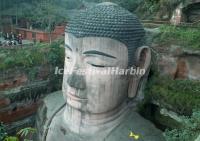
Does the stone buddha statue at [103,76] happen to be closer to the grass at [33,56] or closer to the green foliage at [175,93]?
the green foliage at [175,93]

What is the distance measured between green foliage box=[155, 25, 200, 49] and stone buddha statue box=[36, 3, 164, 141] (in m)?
0.96

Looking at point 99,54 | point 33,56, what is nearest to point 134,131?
point 99,54

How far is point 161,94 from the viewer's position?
19.5ft

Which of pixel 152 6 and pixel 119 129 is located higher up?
pixel 152 6

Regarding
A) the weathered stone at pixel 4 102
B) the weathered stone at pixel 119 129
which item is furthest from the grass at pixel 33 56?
the weathered stone at pixel 119 129

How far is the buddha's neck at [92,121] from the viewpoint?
5.22 metres

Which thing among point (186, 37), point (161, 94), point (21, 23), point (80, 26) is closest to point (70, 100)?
point (80, 26)

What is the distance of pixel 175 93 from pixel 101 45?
6.18ft

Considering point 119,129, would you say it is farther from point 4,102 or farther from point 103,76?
point 4,102

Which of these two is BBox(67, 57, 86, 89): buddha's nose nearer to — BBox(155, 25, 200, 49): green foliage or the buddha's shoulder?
the buddha's shoulder

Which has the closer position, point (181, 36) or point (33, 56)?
point (181, 36)

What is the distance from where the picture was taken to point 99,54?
4.86m

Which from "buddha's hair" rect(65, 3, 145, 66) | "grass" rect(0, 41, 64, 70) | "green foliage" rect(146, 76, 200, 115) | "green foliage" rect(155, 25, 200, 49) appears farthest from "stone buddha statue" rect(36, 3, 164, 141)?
"grass" rect(0, 41, 64, 70)

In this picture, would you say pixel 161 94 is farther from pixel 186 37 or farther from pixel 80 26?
pixel 80 26
